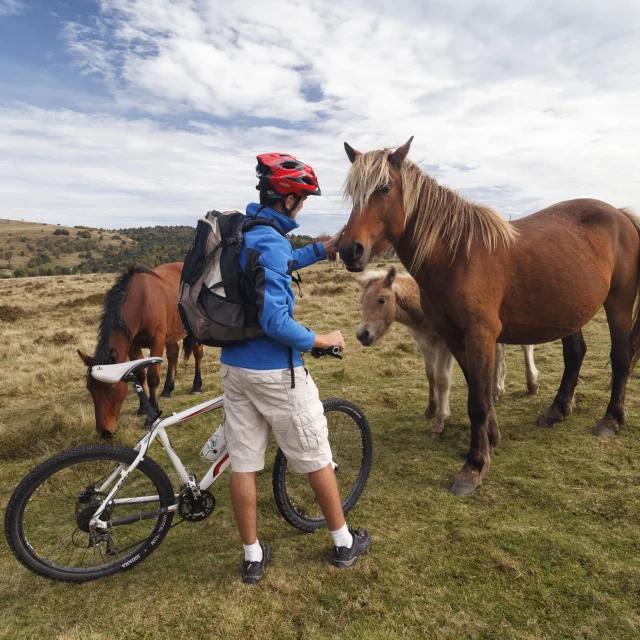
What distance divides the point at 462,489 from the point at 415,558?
1.03 metres

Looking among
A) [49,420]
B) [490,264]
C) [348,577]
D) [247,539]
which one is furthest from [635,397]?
[49,420]

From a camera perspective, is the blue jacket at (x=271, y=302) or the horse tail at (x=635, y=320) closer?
the blue jacket at (x=271, y=302)

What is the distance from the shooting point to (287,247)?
234 cm

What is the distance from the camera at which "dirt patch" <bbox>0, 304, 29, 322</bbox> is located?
1446 centimetres

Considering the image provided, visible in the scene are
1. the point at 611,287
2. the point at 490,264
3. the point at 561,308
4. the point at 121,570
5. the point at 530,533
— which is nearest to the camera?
the point at 121,570

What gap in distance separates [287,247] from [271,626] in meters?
2.15

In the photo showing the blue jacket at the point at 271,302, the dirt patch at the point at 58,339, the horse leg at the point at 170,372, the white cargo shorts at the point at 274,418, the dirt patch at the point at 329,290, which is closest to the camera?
the blue jacket at the point at 271,302

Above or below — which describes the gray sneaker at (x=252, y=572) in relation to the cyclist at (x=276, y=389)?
below

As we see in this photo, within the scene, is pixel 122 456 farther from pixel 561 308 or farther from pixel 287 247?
pixel 561 308

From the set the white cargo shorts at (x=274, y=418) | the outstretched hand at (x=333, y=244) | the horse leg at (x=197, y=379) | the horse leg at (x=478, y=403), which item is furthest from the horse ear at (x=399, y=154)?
the horse leg at (x=197, y=379)

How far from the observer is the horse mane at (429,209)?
3.30 meters

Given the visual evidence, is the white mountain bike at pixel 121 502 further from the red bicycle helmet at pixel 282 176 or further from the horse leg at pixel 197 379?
the horse leg at pixel 197 379

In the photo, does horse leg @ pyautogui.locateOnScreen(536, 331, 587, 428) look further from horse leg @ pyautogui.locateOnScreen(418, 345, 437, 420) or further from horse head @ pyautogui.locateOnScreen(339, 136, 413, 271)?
horse head @ pyautogui.locateOnScreen(339, 136, 413, 271)

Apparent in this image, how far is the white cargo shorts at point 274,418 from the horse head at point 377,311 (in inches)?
108
